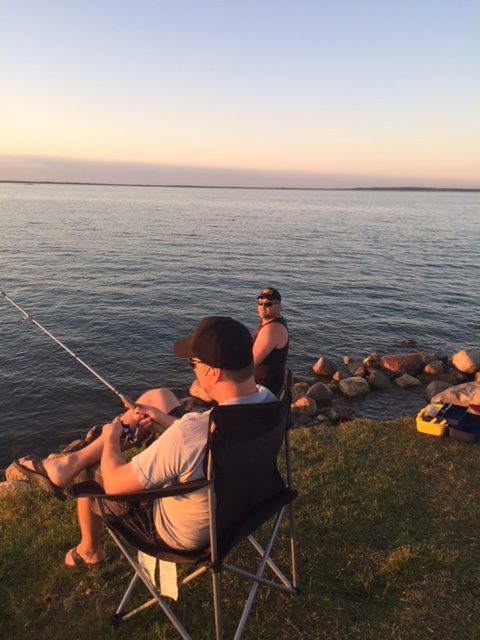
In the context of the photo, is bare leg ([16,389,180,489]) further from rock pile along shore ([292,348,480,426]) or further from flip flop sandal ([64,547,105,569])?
rock pile along shore ([292,348,480,426])

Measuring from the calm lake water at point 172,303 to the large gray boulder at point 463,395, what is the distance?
2.97 m

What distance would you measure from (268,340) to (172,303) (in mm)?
16980

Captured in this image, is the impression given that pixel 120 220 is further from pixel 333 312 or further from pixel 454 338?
pixel 454 338

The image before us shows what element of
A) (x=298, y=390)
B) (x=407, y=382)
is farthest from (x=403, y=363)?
(x=298, y=390)

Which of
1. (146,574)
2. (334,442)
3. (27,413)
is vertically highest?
(146,574)

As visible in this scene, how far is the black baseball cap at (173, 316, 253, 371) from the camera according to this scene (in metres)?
2.72

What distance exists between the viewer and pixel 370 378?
44.6 ft

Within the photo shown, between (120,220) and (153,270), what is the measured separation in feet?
106

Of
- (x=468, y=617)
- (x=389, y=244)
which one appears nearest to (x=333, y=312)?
(x=468, y=617)

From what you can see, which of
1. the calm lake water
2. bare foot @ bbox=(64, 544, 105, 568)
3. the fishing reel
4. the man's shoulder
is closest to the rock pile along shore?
the calm lake water

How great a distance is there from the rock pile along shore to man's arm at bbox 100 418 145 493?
8292 millimetres

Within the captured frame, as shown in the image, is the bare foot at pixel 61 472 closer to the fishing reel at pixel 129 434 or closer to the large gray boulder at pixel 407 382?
the fishing reel at pixel 129 434

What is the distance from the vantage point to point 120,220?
57.8m

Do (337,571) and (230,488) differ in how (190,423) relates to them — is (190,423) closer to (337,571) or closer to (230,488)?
(230,488)
